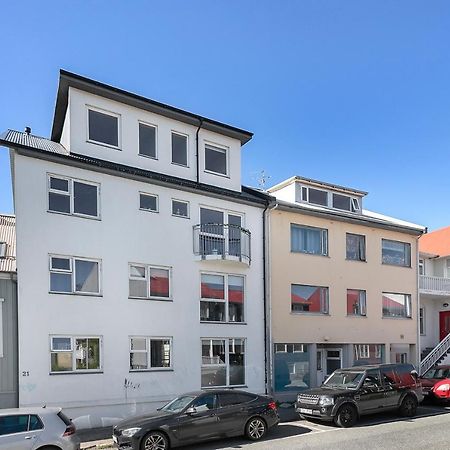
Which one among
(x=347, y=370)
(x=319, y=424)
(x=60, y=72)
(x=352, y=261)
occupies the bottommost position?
(x=319, y=424)

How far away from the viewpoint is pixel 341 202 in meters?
23.5

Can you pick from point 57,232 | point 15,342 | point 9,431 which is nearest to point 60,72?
point 57,232

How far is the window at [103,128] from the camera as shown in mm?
16078

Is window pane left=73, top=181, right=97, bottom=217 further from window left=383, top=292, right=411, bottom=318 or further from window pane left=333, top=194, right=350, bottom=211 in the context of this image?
window left=383, top=292, right=411, bottom=318

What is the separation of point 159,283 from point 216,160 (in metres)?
5.42

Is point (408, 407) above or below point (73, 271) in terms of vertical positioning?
below

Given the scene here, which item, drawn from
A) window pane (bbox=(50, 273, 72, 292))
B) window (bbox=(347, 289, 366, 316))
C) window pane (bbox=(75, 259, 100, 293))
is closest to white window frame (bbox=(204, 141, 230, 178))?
→ window pane (bbox=(75, 259, 100, 293))

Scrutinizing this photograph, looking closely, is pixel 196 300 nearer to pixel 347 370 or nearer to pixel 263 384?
pixel 263 384

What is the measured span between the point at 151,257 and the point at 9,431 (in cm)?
750

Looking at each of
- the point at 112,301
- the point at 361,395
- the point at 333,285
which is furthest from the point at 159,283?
the point at 333,285

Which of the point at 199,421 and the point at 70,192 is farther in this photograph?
the point at 70,192

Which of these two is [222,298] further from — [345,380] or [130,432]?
[130,432]

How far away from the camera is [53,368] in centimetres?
1400

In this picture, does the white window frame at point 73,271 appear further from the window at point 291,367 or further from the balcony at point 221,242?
the window at point 291,367
